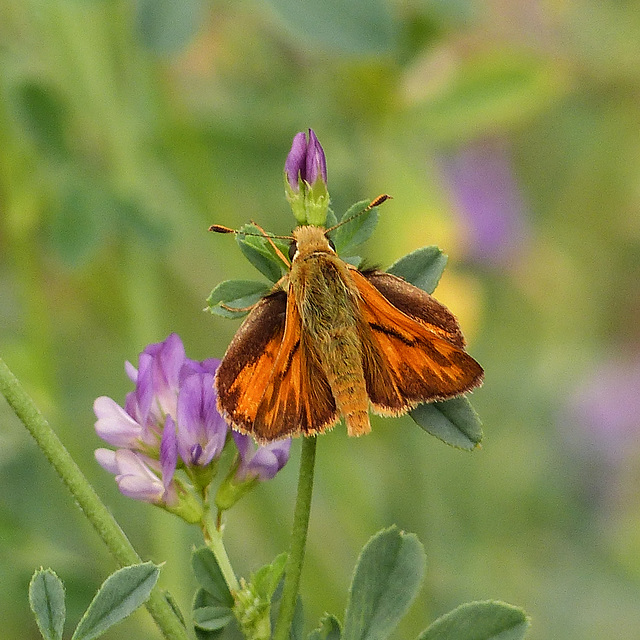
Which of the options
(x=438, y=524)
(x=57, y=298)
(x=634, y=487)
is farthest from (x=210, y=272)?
(x=634, y=487)

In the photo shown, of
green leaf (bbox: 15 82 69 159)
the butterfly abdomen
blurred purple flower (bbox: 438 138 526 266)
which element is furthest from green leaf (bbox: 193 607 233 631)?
blurred purple flower (bbox: 438 138 526 266)

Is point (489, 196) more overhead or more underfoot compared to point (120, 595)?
more overhead

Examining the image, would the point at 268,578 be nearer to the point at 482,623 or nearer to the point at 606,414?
the point at 482,623

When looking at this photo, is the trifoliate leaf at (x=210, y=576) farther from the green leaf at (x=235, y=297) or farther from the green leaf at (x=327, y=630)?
the green leaf at (x=235, y=297)

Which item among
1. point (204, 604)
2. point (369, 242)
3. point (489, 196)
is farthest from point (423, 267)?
point (489, 196)

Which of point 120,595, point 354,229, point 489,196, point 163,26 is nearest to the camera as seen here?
point 120,595

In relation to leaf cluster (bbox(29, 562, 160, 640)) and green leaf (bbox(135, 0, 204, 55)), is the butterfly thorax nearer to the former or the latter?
leaf cluster (bbox(29, 562, 160, 640))
